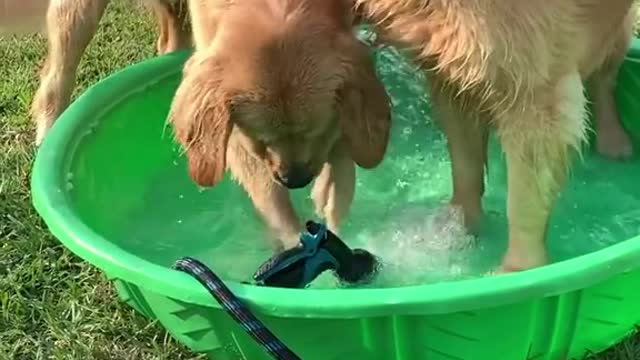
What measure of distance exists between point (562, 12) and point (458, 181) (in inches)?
31.5

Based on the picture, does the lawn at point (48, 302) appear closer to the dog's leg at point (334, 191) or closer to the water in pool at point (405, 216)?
the water in pool at point (405, 216)

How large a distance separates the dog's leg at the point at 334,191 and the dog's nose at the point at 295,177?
230 mm

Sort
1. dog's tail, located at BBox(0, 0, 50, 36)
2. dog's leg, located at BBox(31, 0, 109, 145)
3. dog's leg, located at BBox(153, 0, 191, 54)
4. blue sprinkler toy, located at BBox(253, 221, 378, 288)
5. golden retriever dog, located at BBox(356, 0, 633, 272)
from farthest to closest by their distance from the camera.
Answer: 1. dog's tail, located at BBox(0, 0, 50, 36)
2. dog's leg, located at BBox(153, 0, 191, 54)
3. dog's leg, located at BBox(31, 0, 109, 145)
4. blue sprinkler toy, located at BBox(253, 221, 378, 288)
5. golden retriever dog, located at BBox(356, 0, 633, 272)

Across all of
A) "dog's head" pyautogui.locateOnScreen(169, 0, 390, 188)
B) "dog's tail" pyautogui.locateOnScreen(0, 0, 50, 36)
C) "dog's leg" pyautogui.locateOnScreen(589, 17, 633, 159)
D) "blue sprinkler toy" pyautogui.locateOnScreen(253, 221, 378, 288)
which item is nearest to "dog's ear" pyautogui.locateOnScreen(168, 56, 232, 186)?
"dog's head" pyautogui.locateOnScreen(169, 0, 390, 188)

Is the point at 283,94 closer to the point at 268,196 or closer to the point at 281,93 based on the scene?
the point at 281,93

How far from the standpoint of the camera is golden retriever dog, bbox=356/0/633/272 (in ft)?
9.01

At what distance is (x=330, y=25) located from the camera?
113 inches

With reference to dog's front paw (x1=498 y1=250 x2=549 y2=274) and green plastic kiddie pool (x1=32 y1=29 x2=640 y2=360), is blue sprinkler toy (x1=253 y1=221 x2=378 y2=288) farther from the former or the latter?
dog's front paw (x1=498 y1=250 x2=549 y2=274)

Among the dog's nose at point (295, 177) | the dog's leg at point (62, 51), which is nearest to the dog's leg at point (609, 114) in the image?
the dog's nose at point (295, 177)

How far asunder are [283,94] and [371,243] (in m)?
0.93

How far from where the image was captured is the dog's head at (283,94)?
9.14ft

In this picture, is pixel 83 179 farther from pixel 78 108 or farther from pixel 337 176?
pixel 337 176

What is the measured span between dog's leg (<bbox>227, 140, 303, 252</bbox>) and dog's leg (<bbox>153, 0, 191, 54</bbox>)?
1029mm

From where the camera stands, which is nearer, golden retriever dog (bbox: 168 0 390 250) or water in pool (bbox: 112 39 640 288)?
golden retriever dog (bbox: 168 0 390 250)
